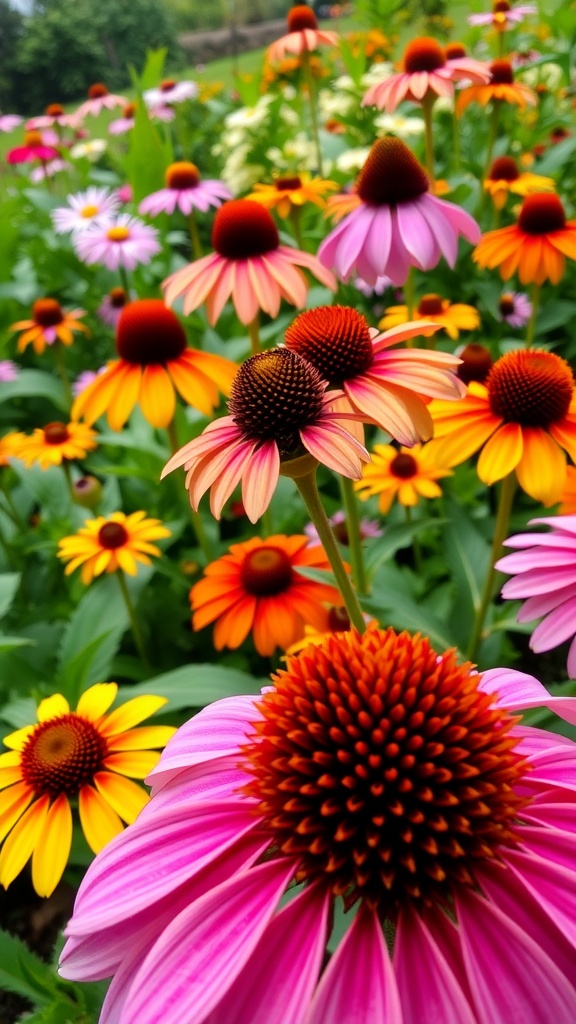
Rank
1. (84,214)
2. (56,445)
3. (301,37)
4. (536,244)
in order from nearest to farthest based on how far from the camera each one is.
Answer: (536,244)
(56,445)
(301,37)
(84,214)

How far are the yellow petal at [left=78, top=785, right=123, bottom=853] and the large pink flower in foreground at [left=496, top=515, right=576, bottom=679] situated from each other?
19.9 inches

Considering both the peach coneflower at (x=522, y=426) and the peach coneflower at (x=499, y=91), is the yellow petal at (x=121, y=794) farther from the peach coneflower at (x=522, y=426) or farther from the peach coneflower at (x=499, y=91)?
the peach coneflower at (x=499, y=91)

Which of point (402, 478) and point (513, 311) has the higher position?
point (513, 311)

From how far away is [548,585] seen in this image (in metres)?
0.66

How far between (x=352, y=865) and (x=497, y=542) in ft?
2.02

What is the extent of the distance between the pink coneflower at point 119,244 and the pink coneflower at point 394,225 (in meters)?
1.00

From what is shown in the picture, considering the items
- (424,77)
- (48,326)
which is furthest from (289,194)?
(48,326)

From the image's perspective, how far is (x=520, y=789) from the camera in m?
0.49

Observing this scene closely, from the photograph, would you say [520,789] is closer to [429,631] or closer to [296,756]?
[296,756]

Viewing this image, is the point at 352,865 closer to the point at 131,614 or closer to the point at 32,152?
the point at 131,614

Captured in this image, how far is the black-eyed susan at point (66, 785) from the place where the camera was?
29.9 inches

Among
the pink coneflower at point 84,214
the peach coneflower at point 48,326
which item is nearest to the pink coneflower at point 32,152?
the pink coneflower at point 84,214

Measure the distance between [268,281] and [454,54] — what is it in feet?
5.78

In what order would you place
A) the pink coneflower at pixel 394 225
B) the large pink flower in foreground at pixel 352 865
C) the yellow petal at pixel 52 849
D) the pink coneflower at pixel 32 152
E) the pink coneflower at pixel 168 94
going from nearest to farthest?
the large pink flower in foreground at pixel 352 865
the yellow petal at pixel 52 849
the pink coneflower at pixel 394 225
the pink coneflower at pixel 168 94
the pink coneflower at pixel 32 152
